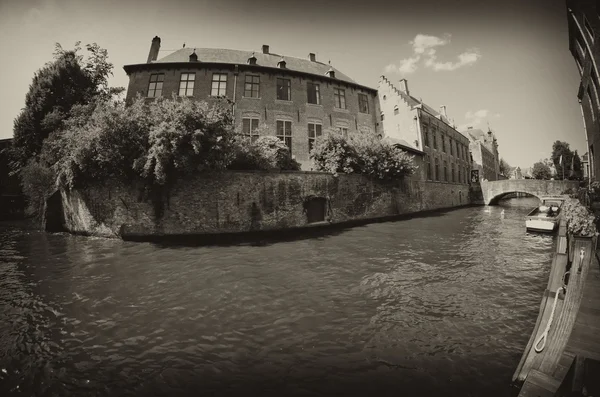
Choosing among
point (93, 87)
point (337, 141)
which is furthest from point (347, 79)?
point (93, 87)

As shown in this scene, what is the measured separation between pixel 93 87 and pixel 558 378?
2886 cm

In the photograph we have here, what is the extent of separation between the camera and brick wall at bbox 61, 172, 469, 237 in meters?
11.8

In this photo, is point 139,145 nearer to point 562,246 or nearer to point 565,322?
point 565,322

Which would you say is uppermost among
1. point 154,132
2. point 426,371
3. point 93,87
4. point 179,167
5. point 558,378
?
point 93,87

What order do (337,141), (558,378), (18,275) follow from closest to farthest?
(558,378), (18,275), (337,141)

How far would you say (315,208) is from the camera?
1541 cm

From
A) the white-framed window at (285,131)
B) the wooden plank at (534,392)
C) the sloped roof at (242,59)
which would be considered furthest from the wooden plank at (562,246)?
the sloped roof at (242,59)

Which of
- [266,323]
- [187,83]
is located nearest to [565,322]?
[266,323]

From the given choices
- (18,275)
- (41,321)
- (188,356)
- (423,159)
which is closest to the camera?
(188,356)

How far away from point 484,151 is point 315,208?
50334mm

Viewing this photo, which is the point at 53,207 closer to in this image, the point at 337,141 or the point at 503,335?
the point at 337,141

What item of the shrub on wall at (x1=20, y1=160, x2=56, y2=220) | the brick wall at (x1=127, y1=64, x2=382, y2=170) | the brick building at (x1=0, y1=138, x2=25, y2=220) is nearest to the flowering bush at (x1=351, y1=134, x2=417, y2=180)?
the brick wall at (x1=127, y1=64, x2=382, y2=170)

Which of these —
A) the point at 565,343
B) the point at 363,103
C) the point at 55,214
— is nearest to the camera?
the point at 565,343

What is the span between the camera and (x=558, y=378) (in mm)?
2543
